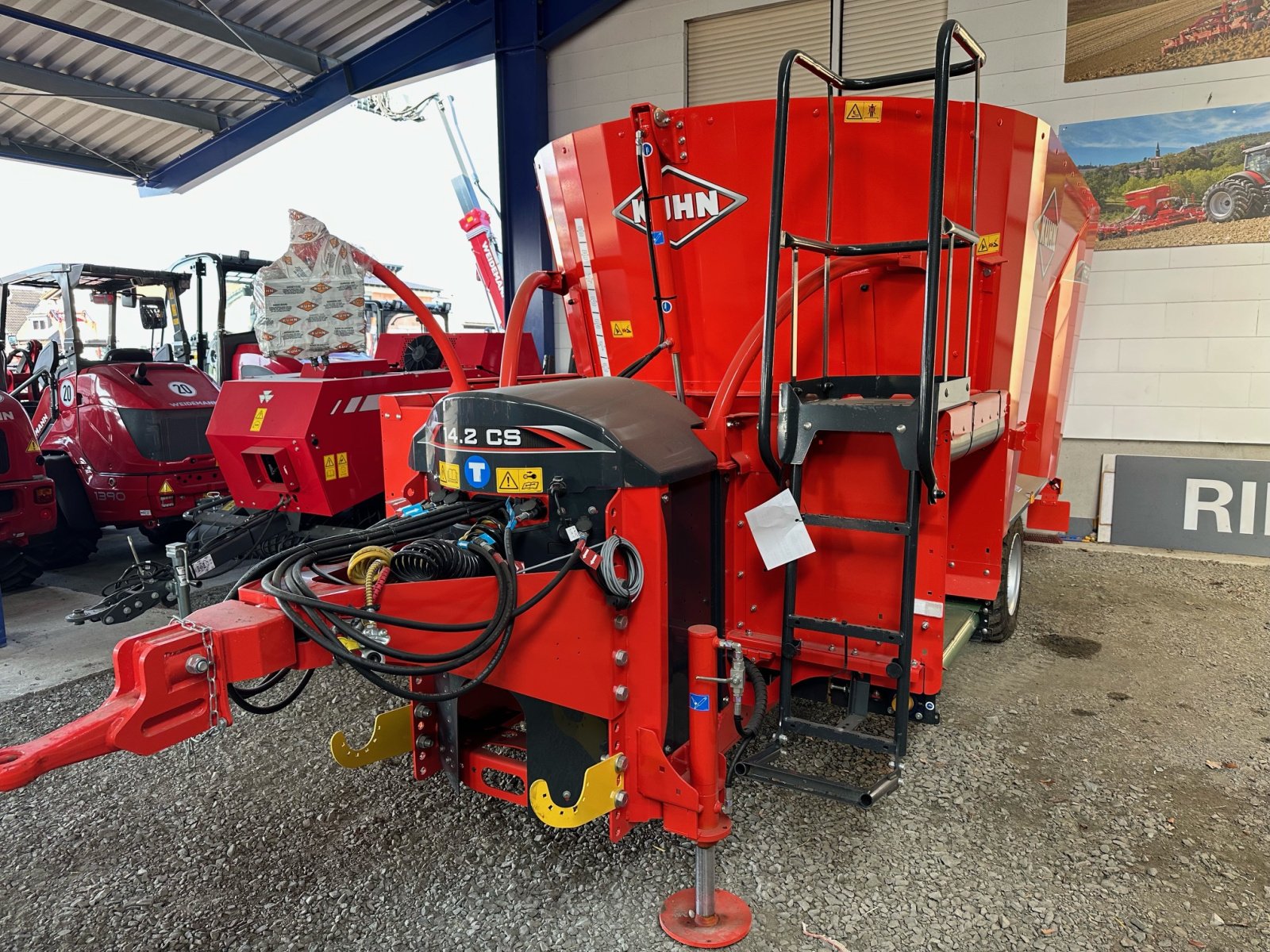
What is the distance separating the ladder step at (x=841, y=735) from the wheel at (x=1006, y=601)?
1838 millimetres

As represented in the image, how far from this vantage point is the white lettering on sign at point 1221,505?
19.9ft

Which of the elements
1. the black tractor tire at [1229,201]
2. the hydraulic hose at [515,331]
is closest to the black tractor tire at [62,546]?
the hydraulic hose at [515,331]

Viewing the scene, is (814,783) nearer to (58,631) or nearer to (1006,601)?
(1006,601)

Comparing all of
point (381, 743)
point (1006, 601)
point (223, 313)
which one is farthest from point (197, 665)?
point (223, 313)

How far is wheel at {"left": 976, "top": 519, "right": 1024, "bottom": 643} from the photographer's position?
13.6 feet

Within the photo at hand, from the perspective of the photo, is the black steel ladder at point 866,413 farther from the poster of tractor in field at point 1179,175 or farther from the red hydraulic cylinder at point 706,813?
the poster of tractor in field at point 1179,175

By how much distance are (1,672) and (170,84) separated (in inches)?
311

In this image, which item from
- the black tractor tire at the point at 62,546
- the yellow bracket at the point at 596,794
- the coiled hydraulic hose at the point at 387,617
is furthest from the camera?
the black tractor tire at the point at 62,546

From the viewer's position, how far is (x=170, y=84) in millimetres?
9352

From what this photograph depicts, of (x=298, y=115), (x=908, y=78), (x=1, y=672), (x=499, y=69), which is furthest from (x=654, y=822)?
(x=298, y=115)

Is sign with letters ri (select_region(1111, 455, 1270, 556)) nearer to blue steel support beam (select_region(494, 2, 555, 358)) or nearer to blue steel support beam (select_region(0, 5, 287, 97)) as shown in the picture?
blue steel support beam (select_region(494, 2, 555, 358))

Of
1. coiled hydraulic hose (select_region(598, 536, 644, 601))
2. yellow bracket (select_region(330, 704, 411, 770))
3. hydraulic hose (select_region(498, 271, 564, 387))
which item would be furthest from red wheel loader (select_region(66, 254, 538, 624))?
coiled hydraulic hose (select_region(598, 536, 644, 601))

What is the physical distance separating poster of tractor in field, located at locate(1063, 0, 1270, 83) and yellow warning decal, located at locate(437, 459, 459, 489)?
633 cm

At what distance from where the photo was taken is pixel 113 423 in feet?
19.9
